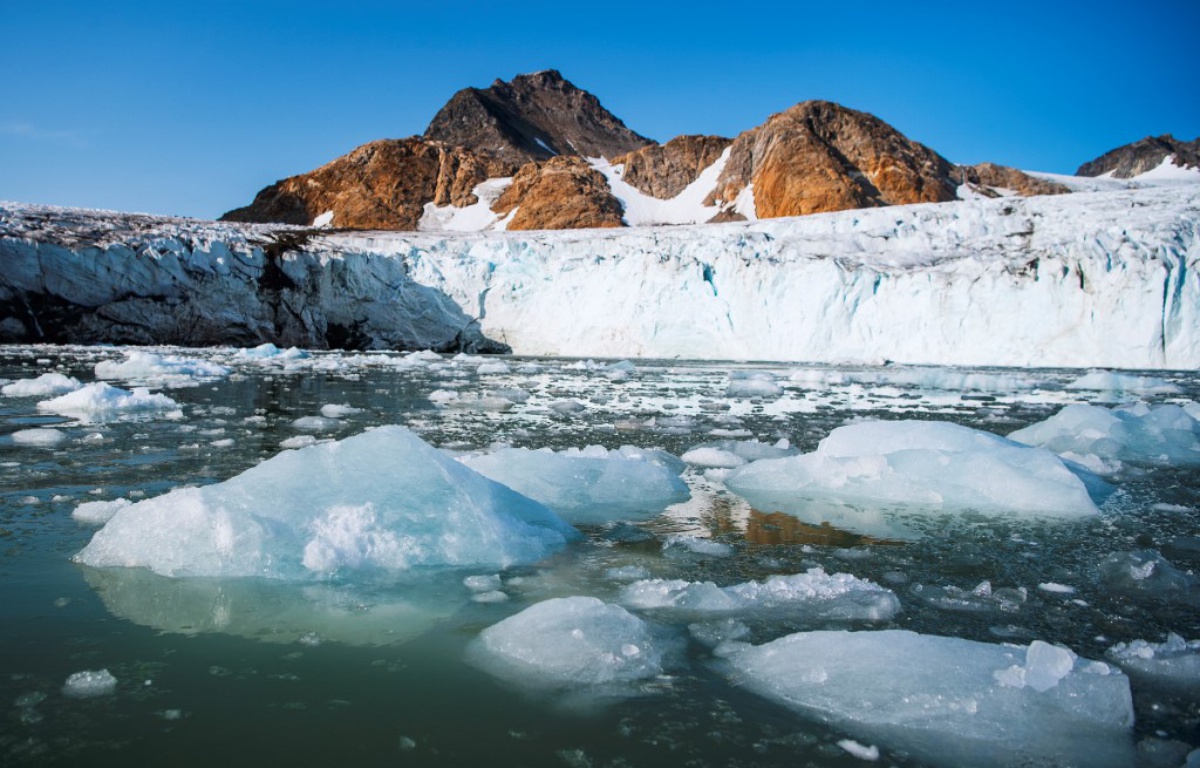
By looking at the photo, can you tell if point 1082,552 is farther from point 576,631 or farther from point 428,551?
point 428,551

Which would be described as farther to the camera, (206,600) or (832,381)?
(832,381)

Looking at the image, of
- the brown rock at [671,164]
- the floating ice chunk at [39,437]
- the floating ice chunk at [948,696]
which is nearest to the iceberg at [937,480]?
Answer: the floating ice chunk at [948,696]

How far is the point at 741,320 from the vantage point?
17750 millimetres

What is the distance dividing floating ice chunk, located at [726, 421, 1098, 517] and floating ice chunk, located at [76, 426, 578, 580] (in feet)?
4.60

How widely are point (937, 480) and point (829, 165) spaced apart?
1740 inches

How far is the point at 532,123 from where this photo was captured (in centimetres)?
9219

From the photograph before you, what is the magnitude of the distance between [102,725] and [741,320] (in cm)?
1718

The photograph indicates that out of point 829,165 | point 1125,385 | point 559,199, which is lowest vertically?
point 1125,385

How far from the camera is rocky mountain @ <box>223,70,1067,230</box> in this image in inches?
1779

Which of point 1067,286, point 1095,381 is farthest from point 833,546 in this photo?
point 1067,286

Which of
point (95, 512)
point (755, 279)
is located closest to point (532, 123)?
point (755, 279)

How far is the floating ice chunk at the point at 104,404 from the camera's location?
5.91 metres

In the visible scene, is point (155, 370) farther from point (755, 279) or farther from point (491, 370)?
point (755, 279)

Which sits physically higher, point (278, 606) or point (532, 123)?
point (532, 123)
